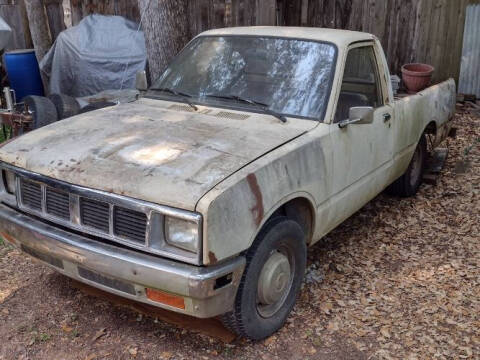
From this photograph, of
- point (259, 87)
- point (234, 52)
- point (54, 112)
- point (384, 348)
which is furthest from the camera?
point (54, 112)

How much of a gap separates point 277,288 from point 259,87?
1579 mm

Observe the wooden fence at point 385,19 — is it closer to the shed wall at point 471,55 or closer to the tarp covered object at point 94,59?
the shed wall at point 471,55

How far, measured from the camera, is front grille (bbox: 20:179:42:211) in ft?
11.0

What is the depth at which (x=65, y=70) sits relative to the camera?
9.11m

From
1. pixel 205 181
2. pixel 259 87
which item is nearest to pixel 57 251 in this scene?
pixel 205 181

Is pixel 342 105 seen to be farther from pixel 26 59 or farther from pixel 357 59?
pixel 26 59

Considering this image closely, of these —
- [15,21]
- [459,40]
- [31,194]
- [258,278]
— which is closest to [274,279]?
[258,278]

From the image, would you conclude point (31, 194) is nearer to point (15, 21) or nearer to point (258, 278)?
point (258, 278)

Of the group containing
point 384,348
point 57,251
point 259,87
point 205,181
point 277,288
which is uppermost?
point 259,87

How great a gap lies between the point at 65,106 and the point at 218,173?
448 centimetres

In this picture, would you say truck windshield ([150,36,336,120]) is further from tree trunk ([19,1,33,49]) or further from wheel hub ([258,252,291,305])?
tree trunk ([19,1,33,49])

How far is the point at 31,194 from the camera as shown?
341 cm

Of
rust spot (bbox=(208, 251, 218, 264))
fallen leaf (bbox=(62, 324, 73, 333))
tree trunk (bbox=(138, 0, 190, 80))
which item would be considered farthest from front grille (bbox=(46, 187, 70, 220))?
tree trunk (bbox=(138, 0, 190, 80))

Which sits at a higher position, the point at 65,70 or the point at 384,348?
the point at 65,70
